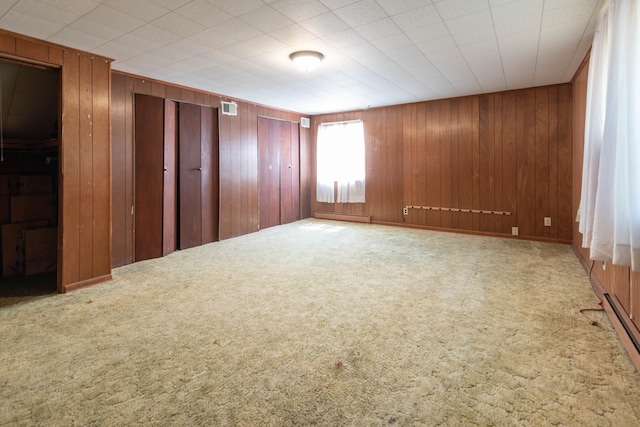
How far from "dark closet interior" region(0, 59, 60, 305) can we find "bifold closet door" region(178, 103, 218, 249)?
4.64ft

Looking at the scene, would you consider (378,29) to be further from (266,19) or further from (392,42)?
(266,19)

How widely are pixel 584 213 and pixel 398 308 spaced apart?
1.64 meters

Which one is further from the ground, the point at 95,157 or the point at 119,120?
the point at 119,120

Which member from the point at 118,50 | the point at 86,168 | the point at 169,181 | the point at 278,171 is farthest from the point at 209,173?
the point at 118,50

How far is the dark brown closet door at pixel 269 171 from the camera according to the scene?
6.03m

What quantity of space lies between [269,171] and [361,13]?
3.96 metres

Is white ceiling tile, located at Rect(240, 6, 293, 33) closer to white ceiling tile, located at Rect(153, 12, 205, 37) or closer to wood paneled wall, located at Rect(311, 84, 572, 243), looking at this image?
white ceiling tile, located at Rect(153, 12, 205, 37)

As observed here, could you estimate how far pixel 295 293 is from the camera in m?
2.83

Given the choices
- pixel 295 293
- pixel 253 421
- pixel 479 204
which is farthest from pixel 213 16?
pixel 479 204

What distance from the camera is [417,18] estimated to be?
2.62 metres

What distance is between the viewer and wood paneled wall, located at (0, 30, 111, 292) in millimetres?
2959

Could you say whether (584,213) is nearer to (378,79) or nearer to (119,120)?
(378,79)

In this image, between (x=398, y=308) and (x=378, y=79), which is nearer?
(x=398, y=308)

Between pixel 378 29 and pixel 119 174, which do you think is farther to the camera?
pixel 119 174
